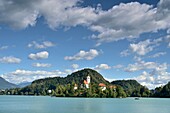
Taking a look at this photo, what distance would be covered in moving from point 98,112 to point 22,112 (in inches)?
596

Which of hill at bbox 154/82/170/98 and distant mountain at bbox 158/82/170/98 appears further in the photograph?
hill at bbox 154/82/170/98

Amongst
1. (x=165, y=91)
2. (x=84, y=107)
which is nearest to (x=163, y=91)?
(x=165, y=91)

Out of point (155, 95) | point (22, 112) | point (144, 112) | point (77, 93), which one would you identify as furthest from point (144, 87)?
point (22, 112)

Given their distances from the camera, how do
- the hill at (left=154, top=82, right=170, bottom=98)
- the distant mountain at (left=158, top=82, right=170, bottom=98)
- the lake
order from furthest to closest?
1. the hill at (left=154, top=82, right=170, bottom=98)
2. the distant mountain at (left=158, top=82, right=170, bottom=98)
3. the lake

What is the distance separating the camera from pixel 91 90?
564 feet

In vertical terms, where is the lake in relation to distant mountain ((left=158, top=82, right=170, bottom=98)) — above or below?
below

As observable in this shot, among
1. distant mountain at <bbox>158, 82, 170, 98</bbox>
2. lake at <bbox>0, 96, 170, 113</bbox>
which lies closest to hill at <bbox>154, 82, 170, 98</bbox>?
distant mountain at <bbox>158, 82, 170, 98</bbox>

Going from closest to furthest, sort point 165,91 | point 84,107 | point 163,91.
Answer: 1. point 84,107
2. point 165,91
3. point 163,91

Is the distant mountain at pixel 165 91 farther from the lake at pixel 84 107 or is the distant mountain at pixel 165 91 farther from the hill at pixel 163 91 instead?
the lake at pixel 84 107

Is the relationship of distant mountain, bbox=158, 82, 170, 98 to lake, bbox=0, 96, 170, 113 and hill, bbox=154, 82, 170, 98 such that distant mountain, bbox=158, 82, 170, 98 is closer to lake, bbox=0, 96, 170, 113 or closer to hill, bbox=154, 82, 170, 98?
hill, bbox=154, 82, 170, 98

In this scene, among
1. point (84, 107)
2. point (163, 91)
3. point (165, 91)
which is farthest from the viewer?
point (163, 91)

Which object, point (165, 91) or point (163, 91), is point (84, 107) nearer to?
point (165, 91)

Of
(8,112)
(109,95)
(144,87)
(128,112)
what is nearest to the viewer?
(8,112)

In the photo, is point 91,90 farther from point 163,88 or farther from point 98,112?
point 98,112
